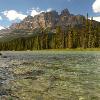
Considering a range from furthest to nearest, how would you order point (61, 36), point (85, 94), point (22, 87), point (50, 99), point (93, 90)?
point (61, 36) < point (22, 87) < point (93, 90) < point (85, 94) < point (50, 99)

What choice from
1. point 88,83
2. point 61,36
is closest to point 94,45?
point 61,36

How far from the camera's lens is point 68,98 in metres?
14.6

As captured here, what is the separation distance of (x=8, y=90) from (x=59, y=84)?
4450 mm

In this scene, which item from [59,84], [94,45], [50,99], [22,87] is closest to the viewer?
[50,99]

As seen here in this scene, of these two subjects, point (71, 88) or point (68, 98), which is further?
point (71, 88)

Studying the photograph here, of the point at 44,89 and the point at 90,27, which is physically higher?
the point at 90,27

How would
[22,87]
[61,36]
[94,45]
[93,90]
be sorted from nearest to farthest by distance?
[93,90] → [22,87] → [94,45] → [61,36]

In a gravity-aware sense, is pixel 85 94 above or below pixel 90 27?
below

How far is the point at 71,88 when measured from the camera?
17906 mm

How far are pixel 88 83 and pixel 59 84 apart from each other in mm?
2396

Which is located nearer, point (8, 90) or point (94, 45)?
point (8, 90)

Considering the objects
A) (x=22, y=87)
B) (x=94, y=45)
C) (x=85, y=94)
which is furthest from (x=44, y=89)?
(x=94, y=45)

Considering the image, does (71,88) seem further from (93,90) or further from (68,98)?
(68,98)

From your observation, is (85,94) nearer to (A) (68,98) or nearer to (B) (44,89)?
(A) (68,98)
